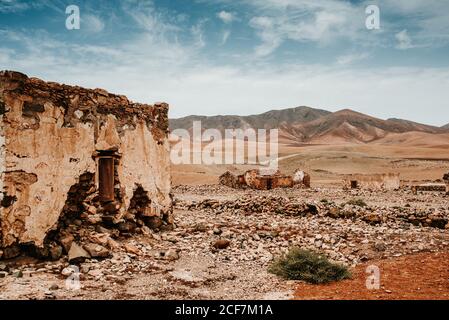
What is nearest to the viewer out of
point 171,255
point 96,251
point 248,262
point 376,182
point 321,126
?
point 96,251

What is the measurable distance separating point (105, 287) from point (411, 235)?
6.98m

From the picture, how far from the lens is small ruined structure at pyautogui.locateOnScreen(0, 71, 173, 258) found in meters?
6.79

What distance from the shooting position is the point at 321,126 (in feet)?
427

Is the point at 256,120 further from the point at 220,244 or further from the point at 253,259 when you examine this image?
the point at 253,259

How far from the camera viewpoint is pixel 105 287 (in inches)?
234

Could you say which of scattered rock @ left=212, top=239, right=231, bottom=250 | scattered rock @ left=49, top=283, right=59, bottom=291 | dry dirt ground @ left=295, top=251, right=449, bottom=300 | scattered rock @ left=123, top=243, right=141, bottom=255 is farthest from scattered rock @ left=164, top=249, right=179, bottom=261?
dry dirt ground @ left=295, top=251, right=449, bottom=300

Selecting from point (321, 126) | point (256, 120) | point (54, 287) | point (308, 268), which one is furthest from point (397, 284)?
point (256, 120)

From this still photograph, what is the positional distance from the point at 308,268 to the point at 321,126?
127726 millimetres

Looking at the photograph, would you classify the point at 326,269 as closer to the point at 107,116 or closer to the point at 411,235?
the point at 411,235

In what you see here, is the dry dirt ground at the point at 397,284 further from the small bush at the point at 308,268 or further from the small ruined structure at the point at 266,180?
the small ruined structure at the point at 266,180

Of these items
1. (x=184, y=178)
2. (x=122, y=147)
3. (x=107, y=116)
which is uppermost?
(x=107, y=116)

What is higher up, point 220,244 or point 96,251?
point 96,251

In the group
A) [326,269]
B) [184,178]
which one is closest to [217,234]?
[326,269]

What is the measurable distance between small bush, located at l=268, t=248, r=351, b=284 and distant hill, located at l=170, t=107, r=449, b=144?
350 ft
